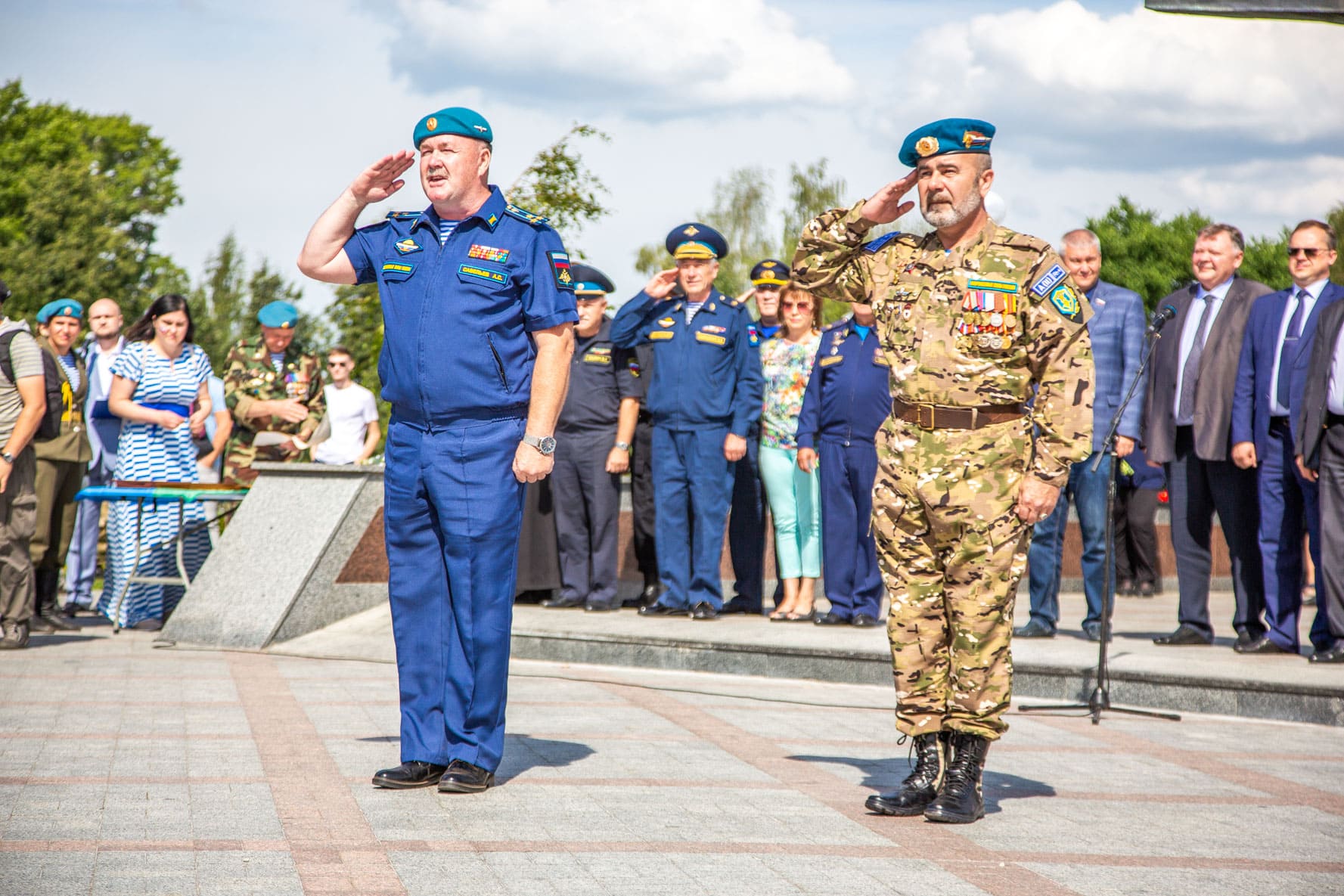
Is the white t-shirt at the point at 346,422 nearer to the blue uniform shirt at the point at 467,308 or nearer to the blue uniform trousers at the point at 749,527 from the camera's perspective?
the blue uniform trousers at the point at 749,527

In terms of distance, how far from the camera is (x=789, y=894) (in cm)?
408

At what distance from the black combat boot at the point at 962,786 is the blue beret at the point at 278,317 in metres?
7.79

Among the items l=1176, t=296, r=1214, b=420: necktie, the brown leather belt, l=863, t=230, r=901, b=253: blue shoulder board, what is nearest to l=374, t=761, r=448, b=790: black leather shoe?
the brown leather belt

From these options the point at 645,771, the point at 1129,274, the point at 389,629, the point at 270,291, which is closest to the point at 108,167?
the point at 270,291

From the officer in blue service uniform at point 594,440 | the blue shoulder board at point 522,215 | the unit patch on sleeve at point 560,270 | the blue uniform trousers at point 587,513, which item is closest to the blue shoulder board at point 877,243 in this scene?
the unit patch on sleeve at point 560,270

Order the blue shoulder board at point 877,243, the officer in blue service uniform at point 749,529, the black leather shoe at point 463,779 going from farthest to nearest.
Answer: the officer in blue service uniform at point 749,529 → the blue shoulder board at point 877,243 → the black leather shoe at point 463,779

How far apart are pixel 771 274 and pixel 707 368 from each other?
116 centimetres

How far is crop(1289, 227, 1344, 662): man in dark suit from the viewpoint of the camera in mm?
8273

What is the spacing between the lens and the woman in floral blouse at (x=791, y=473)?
1051 cm

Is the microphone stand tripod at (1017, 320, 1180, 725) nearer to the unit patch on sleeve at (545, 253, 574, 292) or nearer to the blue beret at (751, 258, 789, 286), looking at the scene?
the unit patch on sleeve at (545, 253, 574, 292)

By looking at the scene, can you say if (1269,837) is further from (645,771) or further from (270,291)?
(270,291)

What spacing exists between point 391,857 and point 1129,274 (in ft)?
169

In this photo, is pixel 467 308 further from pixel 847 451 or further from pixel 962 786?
pixel 847 451

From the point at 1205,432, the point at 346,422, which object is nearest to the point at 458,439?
the point at 1205,432
